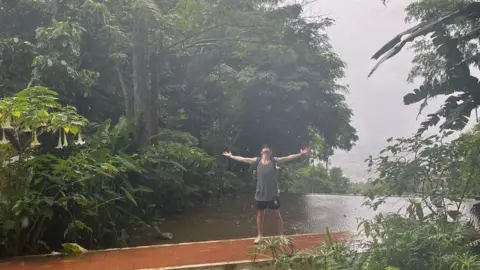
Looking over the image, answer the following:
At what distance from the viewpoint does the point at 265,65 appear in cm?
1463

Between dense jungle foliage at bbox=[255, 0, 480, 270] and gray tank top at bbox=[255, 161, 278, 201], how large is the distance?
906 mm

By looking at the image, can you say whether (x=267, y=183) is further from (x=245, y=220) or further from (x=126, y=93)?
(x=126, y=93)

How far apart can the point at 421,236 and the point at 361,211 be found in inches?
328

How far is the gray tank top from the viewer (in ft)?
20.9

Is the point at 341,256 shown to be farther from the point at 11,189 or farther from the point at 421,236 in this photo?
the point at 11,189

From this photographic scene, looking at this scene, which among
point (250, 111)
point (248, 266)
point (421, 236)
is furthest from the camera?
point (250, 111)

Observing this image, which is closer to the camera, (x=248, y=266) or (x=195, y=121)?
(x=248, y=266)

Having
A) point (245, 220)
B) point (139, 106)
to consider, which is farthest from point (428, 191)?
point (139, 106)

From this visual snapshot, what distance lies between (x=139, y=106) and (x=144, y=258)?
16.9 ft

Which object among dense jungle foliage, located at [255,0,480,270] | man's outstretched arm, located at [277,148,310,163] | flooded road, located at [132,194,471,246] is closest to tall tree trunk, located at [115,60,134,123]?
flooded road, located at [132,194,471,246]

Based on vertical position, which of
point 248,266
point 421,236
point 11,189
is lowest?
point 248,266

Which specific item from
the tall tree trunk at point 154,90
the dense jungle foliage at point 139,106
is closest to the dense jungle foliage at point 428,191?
the dense jungle foliage at point 139,106

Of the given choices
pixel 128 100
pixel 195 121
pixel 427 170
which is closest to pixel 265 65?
pixel 195 121

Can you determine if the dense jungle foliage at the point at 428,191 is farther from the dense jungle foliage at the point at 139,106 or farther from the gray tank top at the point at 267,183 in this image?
the dense jungle foliage at the point at 139,106
